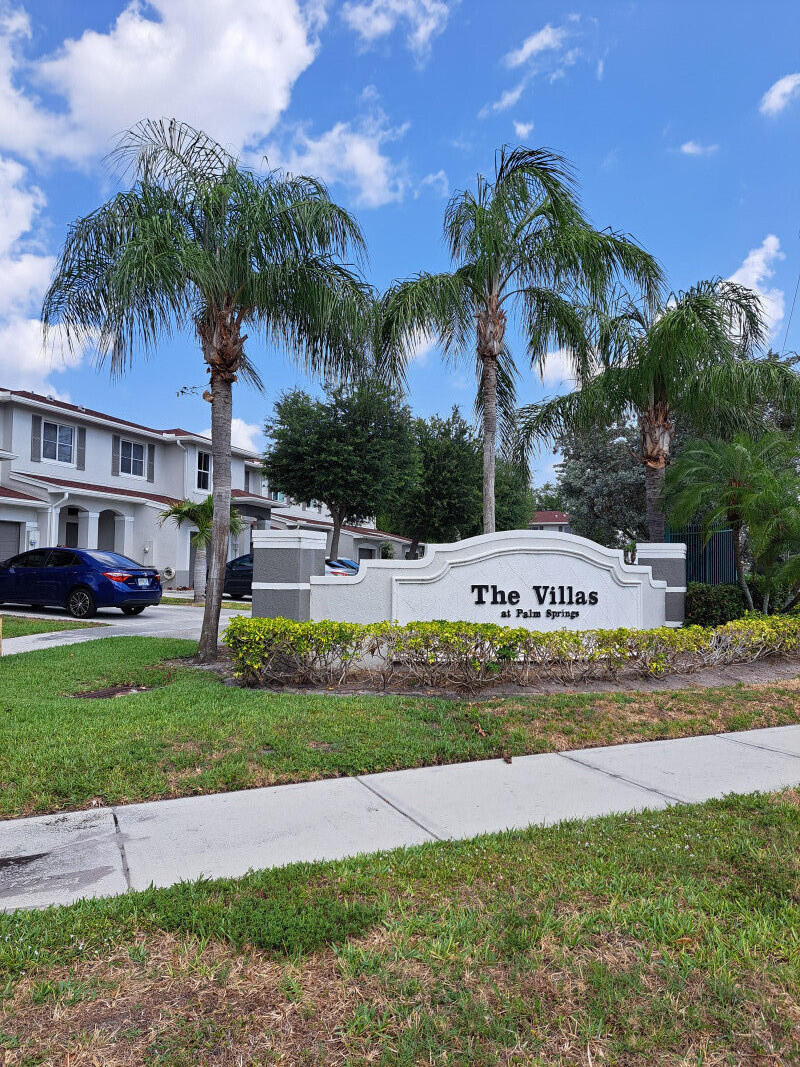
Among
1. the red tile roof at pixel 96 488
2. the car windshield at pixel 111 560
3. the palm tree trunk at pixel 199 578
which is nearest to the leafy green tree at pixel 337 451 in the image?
the red tile roof at pixel 96 488

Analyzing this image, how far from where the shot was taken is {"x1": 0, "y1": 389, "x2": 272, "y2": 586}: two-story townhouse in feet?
75.5

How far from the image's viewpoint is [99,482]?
26.7 meters

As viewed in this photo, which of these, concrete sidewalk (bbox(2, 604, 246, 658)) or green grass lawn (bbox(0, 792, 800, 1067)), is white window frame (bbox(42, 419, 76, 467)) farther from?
green grass lawn (bbox(0, 792, 800, 1067))

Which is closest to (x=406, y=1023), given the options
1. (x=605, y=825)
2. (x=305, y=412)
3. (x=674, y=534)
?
(x=605, y=825)

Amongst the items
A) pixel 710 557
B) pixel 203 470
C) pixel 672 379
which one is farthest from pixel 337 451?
pixel 672 379

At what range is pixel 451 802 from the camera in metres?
4.68

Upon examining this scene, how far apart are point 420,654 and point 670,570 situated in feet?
15.5

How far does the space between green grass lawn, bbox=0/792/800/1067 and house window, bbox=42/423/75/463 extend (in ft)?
80.5

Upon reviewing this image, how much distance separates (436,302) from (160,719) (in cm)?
672

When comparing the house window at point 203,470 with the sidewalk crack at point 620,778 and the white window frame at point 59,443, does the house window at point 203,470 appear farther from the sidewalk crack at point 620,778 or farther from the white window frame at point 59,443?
the sidewalk crack at point 620,778

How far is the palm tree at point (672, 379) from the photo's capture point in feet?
36.9

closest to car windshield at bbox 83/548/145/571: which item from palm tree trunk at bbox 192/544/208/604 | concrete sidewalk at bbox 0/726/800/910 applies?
palm tree trunk at bbox 192/544/208/604

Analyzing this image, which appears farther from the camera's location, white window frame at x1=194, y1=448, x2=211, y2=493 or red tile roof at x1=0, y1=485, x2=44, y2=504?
white window frame at x1=194, y1=448, x2=211, y2=493

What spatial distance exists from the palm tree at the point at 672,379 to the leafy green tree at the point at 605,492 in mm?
12303
